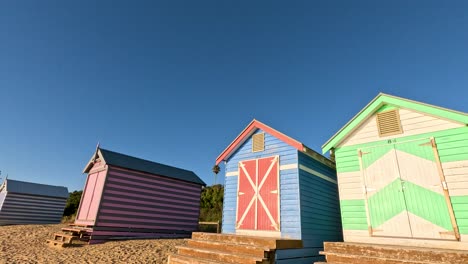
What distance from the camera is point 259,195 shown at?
340 inches

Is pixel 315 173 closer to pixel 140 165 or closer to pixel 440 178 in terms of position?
pixel 440 178

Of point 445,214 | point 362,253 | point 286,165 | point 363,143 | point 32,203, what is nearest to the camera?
point 362,253

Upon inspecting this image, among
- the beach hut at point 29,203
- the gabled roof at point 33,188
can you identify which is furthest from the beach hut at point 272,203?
the gabled roof at point 33,188

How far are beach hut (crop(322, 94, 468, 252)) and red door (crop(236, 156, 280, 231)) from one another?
2.09 m

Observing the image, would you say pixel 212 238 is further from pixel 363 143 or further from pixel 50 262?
pixel 50 262

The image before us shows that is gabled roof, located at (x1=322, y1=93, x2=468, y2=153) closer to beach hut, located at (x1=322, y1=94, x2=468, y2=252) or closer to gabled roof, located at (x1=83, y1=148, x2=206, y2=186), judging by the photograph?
beach hut, located at (x1=322, y1=94, x2=468, y2=252)

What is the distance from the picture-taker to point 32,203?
77.1 feet

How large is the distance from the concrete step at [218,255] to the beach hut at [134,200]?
7.26 metres

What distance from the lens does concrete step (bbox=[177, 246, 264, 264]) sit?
5.81 meters

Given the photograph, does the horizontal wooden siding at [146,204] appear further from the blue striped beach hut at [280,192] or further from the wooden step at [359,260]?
the wooden step at [359,260]

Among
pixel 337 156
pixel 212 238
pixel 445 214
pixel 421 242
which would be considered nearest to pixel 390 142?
pixel 337 156

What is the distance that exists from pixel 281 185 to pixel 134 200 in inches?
371

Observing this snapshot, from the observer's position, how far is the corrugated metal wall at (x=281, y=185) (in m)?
7.62

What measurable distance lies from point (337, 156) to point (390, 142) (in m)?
1.45
